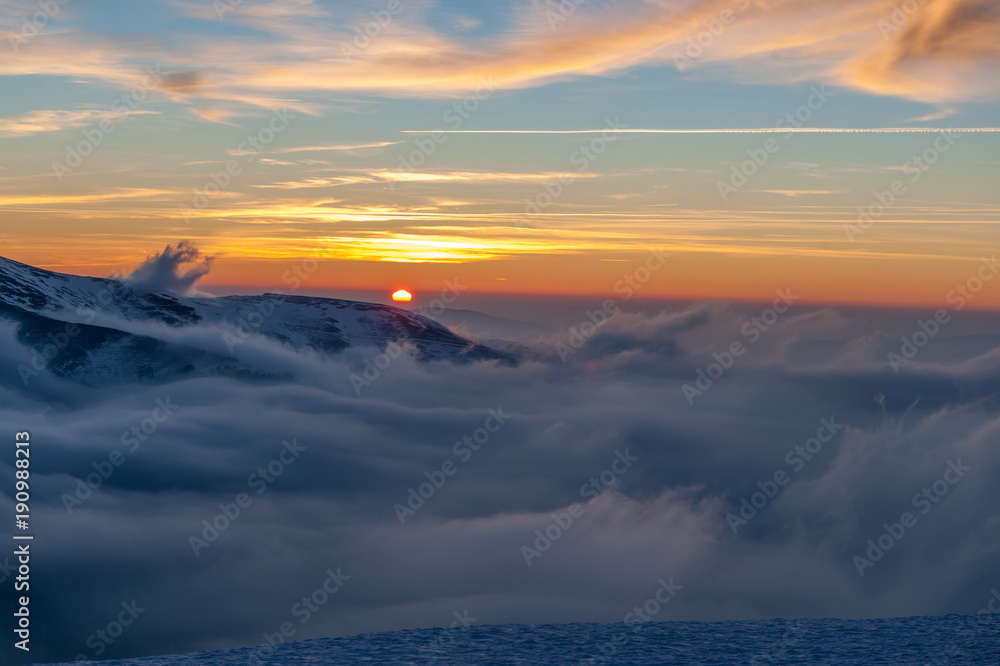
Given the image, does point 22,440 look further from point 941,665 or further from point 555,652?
point 941,665

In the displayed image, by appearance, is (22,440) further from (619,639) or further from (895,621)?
(895,621)

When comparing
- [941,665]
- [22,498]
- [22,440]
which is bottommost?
[941,665]

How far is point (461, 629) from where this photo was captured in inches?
5453

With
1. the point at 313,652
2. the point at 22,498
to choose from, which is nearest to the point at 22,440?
the point at 22,498

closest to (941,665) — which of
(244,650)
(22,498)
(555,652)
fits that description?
(555,652)

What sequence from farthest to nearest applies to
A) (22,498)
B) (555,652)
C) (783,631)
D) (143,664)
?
(783,631), (555,652), (143,664), (22,498)

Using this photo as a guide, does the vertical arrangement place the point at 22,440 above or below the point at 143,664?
above

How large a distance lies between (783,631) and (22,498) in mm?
109789

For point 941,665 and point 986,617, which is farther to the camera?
point 986,617

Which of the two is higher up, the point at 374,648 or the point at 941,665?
the point at 374,648

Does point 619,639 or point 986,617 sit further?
point 986,617

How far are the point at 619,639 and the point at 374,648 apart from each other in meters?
37.1

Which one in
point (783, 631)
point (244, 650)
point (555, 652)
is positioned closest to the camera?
point (555, 652)

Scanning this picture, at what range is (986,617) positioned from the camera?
5664 inches
